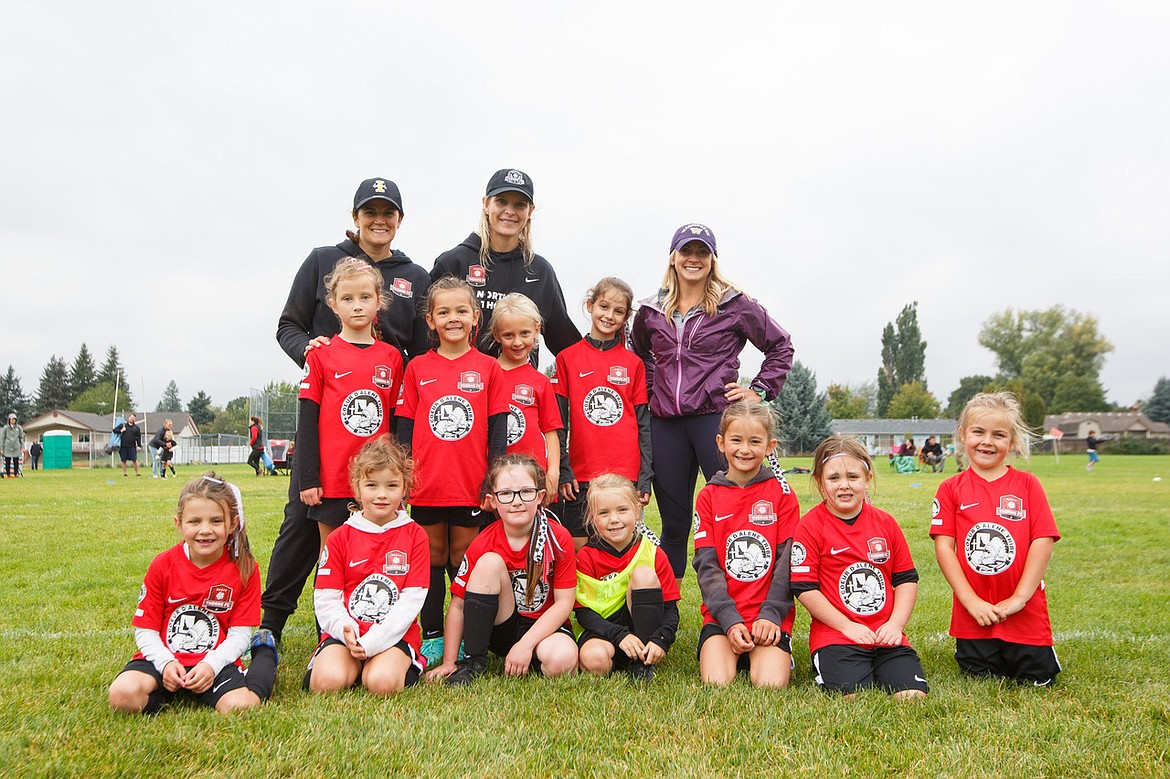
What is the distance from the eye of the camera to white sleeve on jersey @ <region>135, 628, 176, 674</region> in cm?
312

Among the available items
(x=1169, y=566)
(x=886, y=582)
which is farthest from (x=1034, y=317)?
(x=886, y=582)

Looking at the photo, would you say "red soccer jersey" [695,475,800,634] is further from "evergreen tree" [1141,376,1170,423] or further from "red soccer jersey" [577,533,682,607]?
"evergreen tree" [1141,376,1170,423]

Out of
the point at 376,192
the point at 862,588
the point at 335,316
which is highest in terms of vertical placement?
the point at 376,192

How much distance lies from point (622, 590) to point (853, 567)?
44.0 inches

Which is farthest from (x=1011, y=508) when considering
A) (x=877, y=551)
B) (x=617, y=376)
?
(x=617, y=376)

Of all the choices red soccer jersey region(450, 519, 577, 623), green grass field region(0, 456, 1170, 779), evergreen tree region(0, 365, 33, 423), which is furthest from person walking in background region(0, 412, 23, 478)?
evergreen tree region(0, 365, 33, 423)

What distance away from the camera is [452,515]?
3.97 meters

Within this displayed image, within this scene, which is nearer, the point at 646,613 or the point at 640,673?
the point at 640,673

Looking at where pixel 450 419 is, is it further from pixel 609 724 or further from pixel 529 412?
pixel 609 724

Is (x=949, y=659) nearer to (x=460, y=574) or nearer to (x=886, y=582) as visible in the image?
(x=886, y=582)

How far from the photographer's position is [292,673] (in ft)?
12.1

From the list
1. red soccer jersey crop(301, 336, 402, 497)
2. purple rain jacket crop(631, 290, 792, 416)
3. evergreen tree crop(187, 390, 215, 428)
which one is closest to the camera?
red soccer jersey crop(301, 336, 402, 497)

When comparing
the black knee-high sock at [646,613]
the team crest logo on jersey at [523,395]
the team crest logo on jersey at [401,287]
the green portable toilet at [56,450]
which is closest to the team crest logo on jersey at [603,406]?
the team crest logo on jersey at [523,395]

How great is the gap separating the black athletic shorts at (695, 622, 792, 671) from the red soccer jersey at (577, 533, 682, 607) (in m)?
0.22
